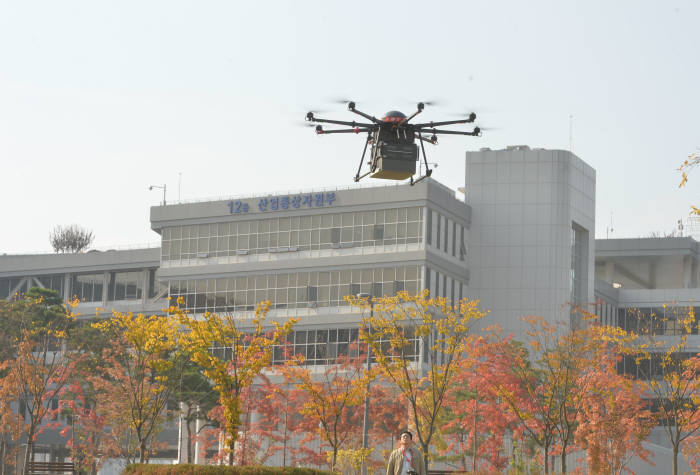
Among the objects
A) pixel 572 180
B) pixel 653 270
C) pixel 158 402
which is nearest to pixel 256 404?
pixel 158 402

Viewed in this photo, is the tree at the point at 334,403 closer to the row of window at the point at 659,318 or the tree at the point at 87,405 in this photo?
the tree at the point at 87,405

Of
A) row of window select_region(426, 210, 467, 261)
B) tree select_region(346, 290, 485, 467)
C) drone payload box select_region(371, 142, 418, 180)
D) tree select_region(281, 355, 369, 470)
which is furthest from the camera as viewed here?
row of window select_region(426, 210, 467, 261)

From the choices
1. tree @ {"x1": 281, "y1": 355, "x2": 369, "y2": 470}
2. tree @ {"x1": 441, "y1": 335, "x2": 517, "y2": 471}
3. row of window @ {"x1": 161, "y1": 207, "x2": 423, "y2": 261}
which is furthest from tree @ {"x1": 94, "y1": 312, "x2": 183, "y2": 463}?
row of window @ {"x1": 161, "y1": 207, "x2": 423, "y2": 261}

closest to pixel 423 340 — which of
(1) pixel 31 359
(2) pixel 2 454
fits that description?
(1) pixel 31 359

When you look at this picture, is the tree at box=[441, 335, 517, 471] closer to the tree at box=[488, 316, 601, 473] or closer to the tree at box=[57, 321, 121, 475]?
the tree at box=[488, 316, 601, 473]

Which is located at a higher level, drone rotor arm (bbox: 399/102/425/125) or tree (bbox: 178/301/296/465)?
drone rotor arm (bbox: 399/102/425/125)

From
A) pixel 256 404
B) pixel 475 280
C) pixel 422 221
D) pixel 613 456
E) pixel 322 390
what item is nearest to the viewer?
pixel 613 456

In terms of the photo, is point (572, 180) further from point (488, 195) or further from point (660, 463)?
point (660, 463)
